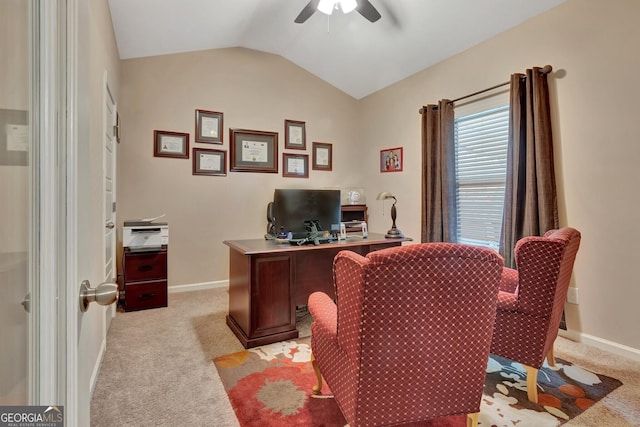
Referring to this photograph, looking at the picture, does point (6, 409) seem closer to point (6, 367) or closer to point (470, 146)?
point (6, 367)

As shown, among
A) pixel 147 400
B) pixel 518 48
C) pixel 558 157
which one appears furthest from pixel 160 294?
pixel 518 48

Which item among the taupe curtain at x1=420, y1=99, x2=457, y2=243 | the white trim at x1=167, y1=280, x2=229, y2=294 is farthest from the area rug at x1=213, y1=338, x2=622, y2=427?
the white trim at x1=167, y1=280, x2=229, y2=294

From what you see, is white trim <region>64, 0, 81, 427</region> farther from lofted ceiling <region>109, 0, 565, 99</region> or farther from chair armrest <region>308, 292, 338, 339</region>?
lofted ceiling <region>109, 0, 565, 99</region>

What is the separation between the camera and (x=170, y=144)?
Result: 3.86 m

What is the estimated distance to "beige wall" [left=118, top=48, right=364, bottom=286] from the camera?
368cm

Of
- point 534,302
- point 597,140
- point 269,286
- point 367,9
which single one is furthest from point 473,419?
point 367,9

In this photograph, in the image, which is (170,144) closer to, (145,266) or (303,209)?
(145,266)

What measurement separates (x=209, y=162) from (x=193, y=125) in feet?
1.61

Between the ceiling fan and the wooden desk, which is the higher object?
the ceiling fan

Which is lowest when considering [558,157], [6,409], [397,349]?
[397,349]

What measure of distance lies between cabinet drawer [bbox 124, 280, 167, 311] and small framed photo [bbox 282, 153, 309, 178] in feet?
7.12

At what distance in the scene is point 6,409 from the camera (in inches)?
19.3

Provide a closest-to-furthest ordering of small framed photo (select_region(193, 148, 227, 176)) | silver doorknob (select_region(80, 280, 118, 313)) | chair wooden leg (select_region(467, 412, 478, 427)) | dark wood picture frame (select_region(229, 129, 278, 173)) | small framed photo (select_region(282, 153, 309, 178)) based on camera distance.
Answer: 1. silver doorknob (select_region(80, 280, 118, 313))
2. chair wooden leg (select_region(467, 412, 478, 427))
3. small framed photo (select_region(193, 148, 227, 176))
4. dark wood picture frame (select_region(229, 129, 278, 173))
5. small framed photo (select_region(282, 153, 309, 178))

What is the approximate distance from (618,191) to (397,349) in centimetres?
233
